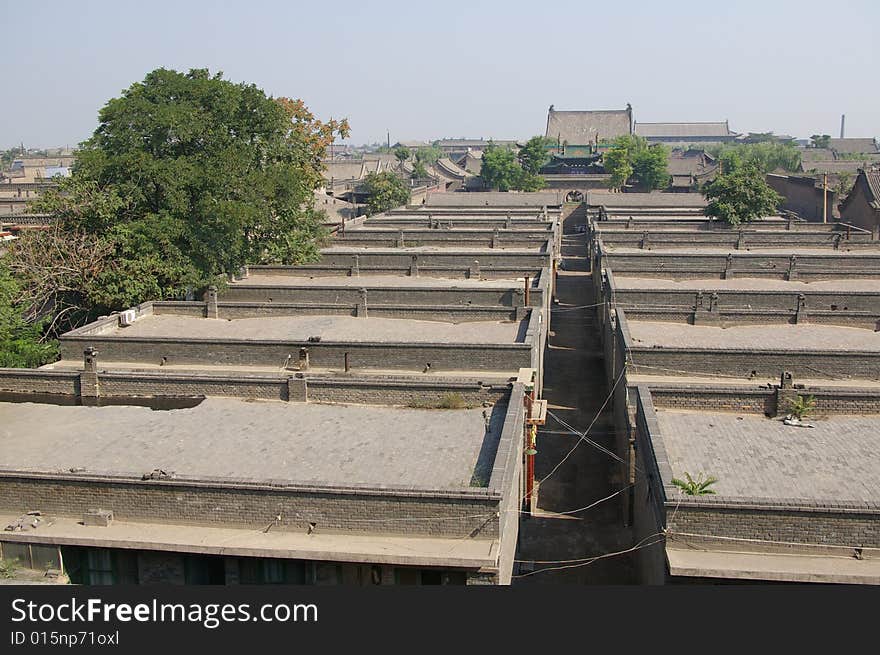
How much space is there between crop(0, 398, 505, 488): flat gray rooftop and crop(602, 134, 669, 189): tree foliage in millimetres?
67070

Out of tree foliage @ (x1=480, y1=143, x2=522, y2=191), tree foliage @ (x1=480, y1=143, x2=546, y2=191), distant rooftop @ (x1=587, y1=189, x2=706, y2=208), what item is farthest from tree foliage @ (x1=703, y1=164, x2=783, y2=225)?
tree foliage @ (x1=480, y1=143, x2=522, y2=191)

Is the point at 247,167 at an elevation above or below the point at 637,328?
above

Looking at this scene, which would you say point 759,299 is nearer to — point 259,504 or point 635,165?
point 259,504

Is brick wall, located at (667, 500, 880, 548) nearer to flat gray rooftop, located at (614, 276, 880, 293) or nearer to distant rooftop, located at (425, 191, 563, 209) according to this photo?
flat gray rooftop, located at (614, 276, 880, 293)

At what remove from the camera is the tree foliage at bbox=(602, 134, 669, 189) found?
79.4 meters

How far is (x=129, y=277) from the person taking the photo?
24.6 metres

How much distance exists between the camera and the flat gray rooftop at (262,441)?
13.5m

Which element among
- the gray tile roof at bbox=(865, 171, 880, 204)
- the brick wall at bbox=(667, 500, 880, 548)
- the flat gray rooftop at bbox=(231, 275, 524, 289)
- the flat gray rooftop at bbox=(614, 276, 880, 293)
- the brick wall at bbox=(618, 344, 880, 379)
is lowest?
the brick wall at bbox=(667, 500, 880, 548)

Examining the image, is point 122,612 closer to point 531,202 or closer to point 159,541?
point 159,541

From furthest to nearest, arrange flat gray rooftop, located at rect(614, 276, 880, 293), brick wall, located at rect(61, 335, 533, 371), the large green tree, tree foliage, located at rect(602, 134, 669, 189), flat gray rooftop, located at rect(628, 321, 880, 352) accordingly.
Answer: tree foliage, located at rect(602, 134, 669, 189) < flat gray rooftop, located at rect(614, 276, 880, 293) < the large green tree < flat gray rooftop, located at rect(628, 321, 880, 352) < brick wall, located at rect(61, 335, 533, 371)

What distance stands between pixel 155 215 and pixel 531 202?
143 feet

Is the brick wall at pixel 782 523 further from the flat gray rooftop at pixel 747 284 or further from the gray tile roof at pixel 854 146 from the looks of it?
the gray tile roof at pixel 854 146

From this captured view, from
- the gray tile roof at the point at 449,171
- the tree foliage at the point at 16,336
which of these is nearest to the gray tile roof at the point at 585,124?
the gray tile roof at the point at 449,171

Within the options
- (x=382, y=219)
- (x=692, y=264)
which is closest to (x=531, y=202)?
(x=382, y=219)
